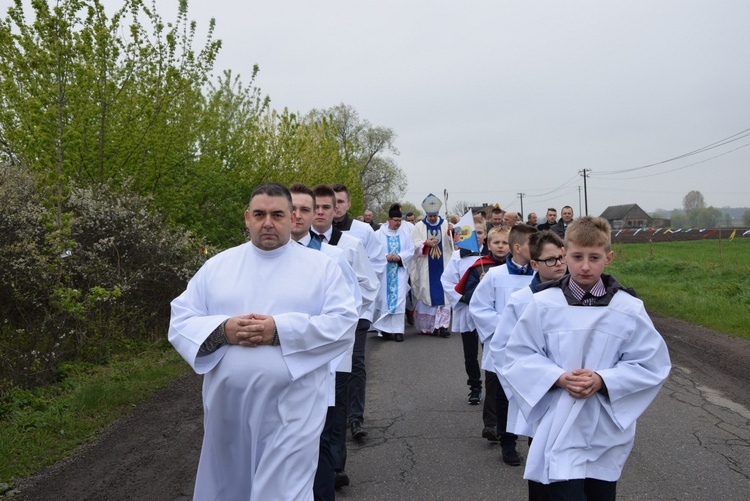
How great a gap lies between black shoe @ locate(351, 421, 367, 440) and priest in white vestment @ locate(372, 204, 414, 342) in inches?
207

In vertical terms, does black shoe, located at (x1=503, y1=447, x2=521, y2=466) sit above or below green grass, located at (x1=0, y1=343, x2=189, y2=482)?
below

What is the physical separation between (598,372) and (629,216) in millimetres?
140542

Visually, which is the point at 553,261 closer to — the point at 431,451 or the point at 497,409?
the point at 497,409

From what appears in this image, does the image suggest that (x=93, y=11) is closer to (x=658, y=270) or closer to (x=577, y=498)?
(x=577, y=498)

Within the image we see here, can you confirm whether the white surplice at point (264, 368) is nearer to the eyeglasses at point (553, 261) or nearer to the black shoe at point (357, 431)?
the eyeglasses at point (553, 261)

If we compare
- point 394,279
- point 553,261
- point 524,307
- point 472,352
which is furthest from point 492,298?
point 394,279

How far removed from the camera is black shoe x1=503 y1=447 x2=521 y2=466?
A: 5.84 m

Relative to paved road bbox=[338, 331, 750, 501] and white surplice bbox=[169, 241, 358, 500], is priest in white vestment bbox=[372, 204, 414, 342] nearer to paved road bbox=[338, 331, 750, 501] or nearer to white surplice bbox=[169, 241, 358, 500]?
paved road bbox=[338, 331, 750, 501]

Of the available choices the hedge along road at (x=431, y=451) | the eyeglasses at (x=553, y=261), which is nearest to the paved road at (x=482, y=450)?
the hedge along road at (x=431, y=451)

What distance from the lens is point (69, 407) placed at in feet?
24.6

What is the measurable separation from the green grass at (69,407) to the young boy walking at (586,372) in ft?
13.1

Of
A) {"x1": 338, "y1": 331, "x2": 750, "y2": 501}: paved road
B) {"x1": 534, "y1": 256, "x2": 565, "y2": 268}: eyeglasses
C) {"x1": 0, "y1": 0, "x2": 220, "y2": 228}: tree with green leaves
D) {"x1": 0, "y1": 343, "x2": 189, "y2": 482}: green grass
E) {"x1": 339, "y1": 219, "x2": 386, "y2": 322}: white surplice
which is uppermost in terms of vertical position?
{"x1": 0, "y1": 0, "x2": 220, "y2": 228}: tree with green leaves

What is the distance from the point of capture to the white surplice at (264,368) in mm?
3676

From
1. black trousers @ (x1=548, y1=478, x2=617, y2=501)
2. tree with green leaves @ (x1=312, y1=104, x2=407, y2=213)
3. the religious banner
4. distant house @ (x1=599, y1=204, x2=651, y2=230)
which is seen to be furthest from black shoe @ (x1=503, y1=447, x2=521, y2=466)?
distant house @ (x1=599, y1=204, x2=651, y2=230)
